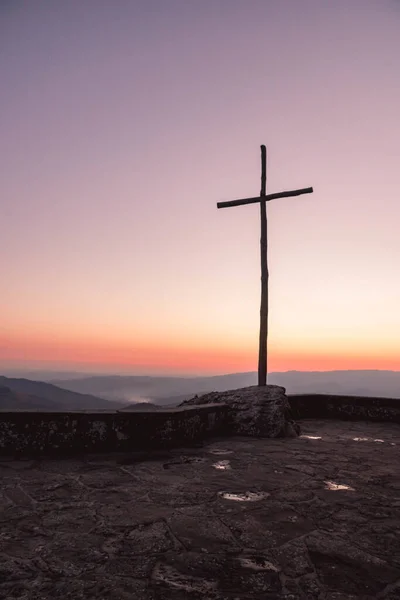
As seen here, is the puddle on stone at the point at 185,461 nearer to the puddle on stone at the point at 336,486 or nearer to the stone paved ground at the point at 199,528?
the stone paved ground at the point at 199,528

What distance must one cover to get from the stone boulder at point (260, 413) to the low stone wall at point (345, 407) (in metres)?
2.19

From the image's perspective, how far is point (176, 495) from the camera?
3.18 m

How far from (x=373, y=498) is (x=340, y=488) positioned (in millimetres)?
304

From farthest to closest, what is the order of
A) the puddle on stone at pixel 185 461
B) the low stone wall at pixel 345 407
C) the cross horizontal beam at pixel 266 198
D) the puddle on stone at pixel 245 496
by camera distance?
the low stone wall at pixel 345 407 → the cross horizontal beam at pixel 266 198 → the puddle on stone at pixel 185 461 → the puddle on stone at pixel 245 496

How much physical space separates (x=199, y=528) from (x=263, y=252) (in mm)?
5714

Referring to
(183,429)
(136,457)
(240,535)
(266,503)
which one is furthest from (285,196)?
(240,535)

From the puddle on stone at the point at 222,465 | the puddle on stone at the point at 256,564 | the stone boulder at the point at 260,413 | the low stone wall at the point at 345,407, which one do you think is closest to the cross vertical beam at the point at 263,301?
the stone boulder at the point at 260,413

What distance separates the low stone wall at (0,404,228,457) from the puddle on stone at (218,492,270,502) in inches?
76.9

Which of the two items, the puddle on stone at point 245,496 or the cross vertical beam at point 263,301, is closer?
the puddle on stone at point 245,496

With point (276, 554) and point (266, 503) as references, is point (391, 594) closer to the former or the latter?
point (276, 554)

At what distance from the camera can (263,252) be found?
24.9 ft

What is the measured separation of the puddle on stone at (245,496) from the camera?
123 inches

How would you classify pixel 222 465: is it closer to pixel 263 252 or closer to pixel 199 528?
pixel 199 528

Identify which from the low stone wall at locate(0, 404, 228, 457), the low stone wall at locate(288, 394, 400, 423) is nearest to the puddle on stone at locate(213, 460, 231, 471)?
the low stone wall at locate(0, 404, 228, 457)
